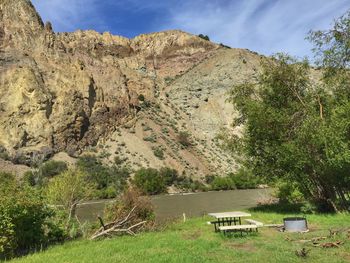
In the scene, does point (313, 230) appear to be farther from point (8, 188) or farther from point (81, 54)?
point (81, 54)

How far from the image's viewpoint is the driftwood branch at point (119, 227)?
658 inches

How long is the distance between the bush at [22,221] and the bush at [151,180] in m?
47.9

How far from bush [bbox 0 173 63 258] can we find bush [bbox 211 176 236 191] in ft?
190

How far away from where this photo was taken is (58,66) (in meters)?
80.4

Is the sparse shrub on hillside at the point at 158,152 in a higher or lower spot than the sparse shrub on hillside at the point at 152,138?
lower

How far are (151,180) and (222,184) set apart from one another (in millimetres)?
14471

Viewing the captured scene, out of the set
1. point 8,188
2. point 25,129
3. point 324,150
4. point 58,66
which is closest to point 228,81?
point 58,66

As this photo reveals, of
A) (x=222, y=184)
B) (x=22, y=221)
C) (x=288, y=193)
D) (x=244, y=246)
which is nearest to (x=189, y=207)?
(x=288, y=193)

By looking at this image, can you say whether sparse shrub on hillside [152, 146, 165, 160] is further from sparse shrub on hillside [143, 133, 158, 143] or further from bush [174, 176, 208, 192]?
bush [174, 176, 208, 192]

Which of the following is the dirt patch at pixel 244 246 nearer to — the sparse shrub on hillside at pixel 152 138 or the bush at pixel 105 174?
the bush at pixel 105 174

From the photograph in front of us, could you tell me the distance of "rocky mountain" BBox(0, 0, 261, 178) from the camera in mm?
71562

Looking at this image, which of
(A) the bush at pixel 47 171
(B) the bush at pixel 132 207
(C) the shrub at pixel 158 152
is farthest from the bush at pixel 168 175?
(B) the bush at pixel 132 207

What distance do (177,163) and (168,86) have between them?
3704cm

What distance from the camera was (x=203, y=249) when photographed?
12812 mm
